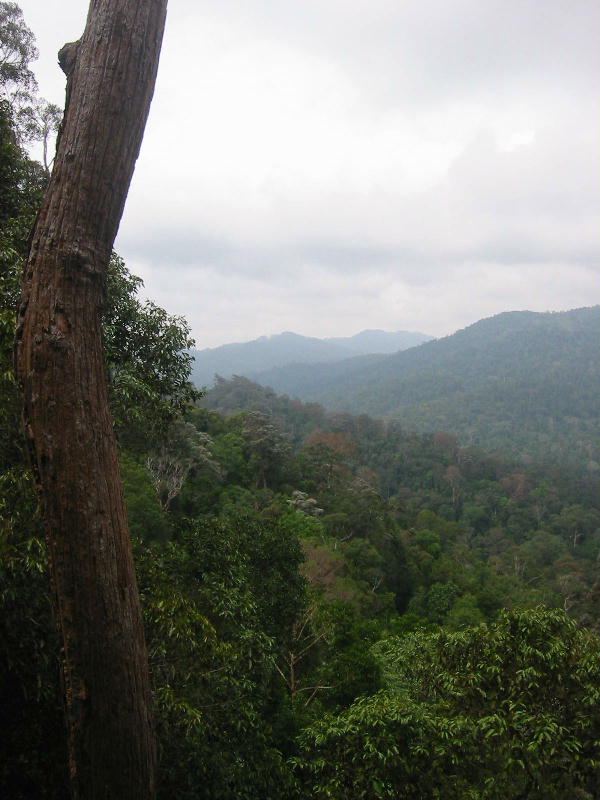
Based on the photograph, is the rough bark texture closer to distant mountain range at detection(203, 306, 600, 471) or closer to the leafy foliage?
the leafy foliage

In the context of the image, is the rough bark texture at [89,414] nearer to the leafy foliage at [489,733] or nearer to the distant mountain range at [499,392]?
the leafy foliage at [489,733]

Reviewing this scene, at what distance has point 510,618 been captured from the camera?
491 cm

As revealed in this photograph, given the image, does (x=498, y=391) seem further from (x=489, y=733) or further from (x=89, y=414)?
(x=89, y=414)

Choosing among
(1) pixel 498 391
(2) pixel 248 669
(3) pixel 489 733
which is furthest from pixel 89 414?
(1) pixel 498 391

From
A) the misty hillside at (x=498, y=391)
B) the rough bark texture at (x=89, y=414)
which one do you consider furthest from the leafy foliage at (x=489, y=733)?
the misty hillside at (x=498, y=391)

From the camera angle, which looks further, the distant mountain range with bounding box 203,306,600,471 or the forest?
the distant mountain range with bounding box 203,306,600,471

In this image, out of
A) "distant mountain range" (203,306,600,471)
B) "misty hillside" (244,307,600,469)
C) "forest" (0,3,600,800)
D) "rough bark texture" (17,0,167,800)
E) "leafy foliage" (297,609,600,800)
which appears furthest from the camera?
"misty hillside" (244,307,600,469)

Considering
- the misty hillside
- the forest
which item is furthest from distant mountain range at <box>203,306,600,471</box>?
the forest

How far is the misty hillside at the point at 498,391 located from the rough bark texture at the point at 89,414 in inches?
3758

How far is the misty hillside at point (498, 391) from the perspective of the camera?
338 ft

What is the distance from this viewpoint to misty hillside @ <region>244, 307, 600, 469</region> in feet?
338

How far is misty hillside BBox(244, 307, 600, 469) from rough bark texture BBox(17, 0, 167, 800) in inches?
3758

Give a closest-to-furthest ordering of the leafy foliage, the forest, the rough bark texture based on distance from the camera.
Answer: the rough bark texture → the forest → the leafy foliage

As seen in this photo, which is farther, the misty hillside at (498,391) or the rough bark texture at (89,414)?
the misty hillside at (498,391)
